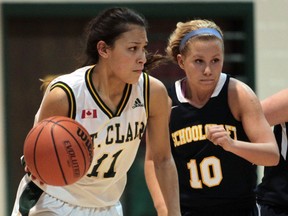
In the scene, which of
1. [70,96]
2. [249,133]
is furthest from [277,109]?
[70,96]

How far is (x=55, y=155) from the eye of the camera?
4.00 m

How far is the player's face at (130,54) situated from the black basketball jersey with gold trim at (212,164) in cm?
55

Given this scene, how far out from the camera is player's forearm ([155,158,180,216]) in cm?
440

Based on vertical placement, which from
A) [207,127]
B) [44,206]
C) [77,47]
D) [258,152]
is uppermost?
[77,47]

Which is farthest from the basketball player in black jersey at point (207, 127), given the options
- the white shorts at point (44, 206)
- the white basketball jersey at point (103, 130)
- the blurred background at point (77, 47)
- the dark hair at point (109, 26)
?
the blurred background at point (77, 47)

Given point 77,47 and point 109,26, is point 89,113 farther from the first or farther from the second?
point 77,47

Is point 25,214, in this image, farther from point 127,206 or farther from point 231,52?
point 231,52

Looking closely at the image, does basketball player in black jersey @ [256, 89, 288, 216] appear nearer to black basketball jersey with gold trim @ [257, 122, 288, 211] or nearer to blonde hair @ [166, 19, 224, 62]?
black basketball jersey with gold trim @ [257, 122, 288, 211]

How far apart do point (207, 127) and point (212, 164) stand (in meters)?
0.22

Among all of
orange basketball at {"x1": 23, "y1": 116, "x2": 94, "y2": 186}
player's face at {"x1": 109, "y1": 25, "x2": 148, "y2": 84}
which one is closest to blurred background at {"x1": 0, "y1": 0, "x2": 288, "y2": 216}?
player's face at {"x1": 109, "y1": 25, "x2": 148, "y2": 84}

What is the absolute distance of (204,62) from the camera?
4.61 meters

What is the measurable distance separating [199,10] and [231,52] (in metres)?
0.64

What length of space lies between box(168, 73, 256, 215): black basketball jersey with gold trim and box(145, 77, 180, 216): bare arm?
0.60 ft

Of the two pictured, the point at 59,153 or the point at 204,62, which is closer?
the point at 59,153
